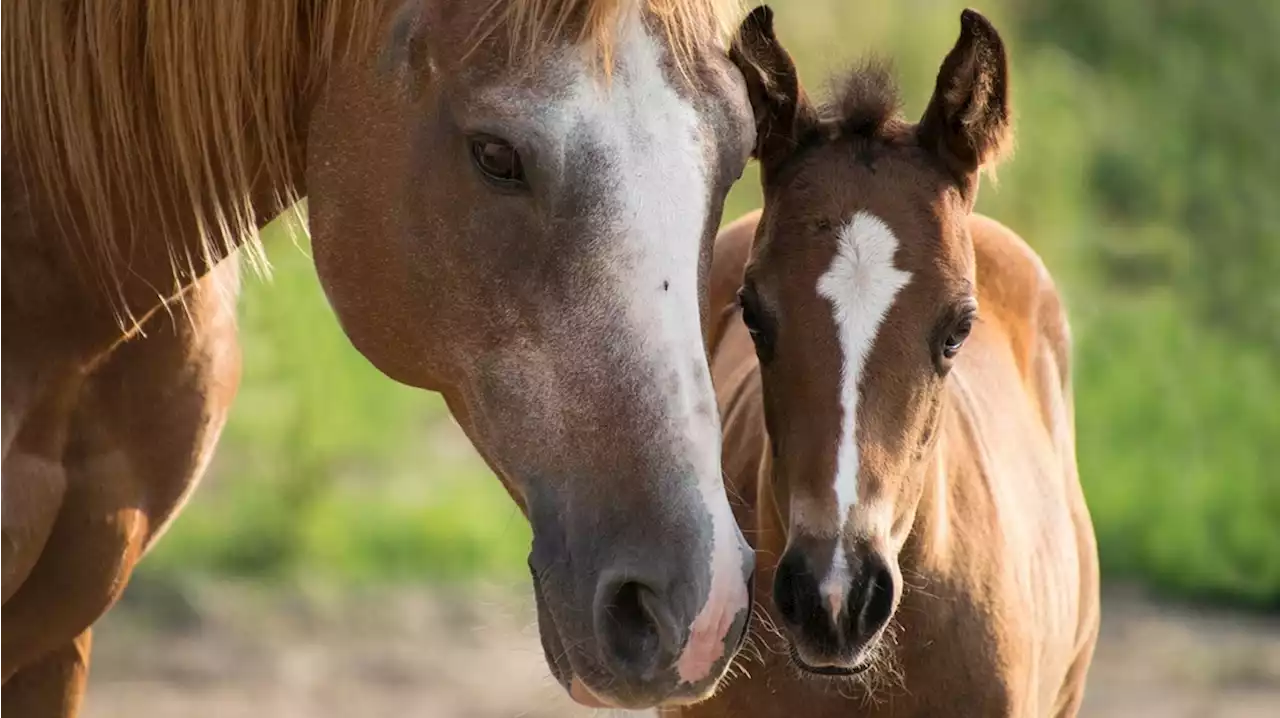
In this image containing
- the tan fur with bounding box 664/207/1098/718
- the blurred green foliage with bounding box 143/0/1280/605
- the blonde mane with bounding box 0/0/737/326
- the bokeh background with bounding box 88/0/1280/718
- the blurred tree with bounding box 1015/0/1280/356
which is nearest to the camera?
the blonde mane with bounding box 0/0/737/326

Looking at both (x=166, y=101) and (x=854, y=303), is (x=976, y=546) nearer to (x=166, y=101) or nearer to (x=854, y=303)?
(x=854, y=303)

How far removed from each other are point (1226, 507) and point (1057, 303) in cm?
364

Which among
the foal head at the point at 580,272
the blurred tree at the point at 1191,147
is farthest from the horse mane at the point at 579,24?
the blurred tree at the point at 1191,147

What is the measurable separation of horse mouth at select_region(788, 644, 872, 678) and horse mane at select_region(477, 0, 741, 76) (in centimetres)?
93

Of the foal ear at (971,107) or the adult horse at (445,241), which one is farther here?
the foal ear at (971,107)

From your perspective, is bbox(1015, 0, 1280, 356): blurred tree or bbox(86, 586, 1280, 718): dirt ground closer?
bbox(86, 586, 1280, 718): dirt ground

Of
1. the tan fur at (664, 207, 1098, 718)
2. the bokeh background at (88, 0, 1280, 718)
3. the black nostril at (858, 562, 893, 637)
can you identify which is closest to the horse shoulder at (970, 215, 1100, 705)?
the tan fur at (664, 207, 1098, 718)

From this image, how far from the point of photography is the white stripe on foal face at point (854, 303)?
244cm

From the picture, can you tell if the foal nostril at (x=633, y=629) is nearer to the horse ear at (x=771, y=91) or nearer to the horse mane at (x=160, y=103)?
the horse mane at (x=160, y=103)

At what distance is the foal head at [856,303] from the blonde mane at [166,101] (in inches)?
19.6

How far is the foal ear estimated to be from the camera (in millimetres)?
2699

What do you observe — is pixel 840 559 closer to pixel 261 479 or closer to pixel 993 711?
pixel 993 711

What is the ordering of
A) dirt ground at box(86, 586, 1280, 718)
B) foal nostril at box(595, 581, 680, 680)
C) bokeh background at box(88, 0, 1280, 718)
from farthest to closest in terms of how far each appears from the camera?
bokeh background at box(88, 0, 1280, 718) → dirt ground at box(86, 586, 1280, 718) → foal nostril at box(595, 581, 680, 680)

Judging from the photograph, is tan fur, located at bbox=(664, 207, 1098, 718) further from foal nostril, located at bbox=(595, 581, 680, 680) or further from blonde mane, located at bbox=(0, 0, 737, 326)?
blonde mane, located at bbox=(0, 0, 737, 326)
